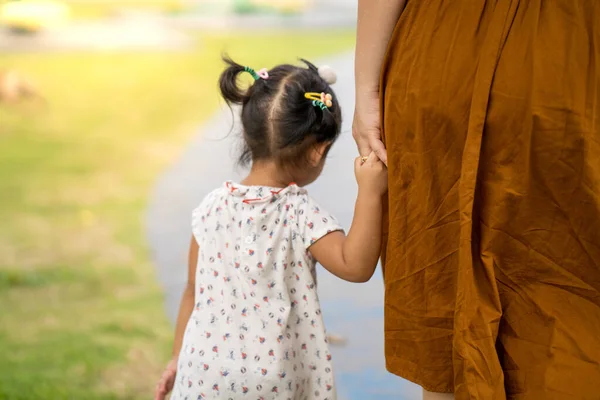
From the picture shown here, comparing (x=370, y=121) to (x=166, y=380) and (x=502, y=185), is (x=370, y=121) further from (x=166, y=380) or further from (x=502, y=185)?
(x=166, y=380)

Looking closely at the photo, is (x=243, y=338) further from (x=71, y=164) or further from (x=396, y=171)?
(x=71, y=164)

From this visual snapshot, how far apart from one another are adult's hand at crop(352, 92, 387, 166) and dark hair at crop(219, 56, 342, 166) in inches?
7.2

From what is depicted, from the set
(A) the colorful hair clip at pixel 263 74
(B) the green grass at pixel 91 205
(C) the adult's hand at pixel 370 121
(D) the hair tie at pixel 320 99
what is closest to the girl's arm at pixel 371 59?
(C) the adult's hand at pixel 370 121

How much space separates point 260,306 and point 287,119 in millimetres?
385

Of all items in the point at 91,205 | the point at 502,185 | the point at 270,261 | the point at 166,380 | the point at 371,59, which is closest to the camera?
the point at 502,185

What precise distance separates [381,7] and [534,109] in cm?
34

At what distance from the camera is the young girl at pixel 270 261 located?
1677mm

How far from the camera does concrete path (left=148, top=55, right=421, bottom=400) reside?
8.48 feet

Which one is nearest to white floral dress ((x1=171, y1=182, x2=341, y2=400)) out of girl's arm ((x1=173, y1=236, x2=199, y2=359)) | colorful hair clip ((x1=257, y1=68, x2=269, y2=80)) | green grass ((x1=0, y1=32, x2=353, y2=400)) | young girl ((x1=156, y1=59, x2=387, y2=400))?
young girl ((x1=156, y1=59, x2=387, y2=400))

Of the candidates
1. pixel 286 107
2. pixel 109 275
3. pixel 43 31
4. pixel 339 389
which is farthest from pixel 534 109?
pixel 43 31

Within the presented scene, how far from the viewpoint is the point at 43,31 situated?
8742 millimetres

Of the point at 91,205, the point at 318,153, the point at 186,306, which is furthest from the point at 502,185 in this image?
the point at 91,205

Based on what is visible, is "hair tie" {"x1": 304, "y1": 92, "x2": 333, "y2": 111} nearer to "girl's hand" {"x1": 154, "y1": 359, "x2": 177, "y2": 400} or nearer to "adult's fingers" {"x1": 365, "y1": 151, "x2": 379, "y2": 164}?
"adult's fingers" {"x1": 365, "y1": 151, "x2": 379, "y2": 164}

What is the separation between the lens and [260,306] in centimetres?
169
